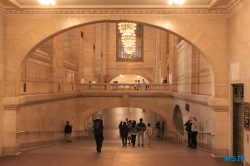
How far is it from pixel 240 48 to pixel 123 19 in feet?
10.7

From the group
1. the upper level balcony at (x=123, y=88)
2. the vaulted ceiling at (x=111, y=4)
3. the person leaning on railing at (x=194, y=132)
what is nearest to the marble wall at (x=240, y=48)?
the vaulted ceiling at (x=111, y=4)

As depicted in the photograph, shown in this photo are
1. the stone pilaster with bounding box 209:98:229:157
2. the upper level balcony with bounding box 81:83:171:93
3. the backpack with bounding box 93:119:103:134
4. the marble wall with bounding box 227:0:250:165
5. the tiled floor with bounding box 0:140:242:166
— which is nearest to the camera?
the marble wall with bounding box 227:0:250:165

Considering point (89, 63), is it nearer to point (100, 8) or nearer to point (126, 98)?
point (126, 98)

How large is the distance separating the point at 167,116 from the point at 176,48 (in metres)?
4.58

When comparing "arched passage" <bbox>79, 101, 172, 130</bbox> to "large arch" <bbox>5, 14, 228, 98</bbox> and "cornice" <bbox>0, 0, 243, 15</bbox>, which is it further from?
"cornice" <bbox>0, 0, 243, 15</bbox>

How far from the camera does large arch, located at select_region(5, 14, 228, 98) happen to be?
789cm

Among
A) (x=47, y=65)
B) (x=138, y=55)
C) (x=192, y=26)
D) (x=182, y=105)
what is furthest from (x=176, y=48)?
(x=138, y=55)

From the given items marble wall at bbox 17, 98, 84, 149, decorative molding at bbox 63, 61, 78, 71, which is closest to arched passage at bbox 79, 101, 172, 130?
marble wall at bbox 17, 98, 84, 149

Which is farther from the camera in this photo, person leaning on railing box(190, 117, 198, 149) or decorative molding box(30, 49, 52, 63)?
decorative molding box(30, 49, 52, 63)

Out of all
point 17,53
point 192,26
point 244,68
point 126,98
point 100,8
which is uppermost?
point 100,8

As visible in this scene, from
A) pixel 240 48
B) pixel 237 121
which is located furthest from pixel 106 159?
pixel 240 48

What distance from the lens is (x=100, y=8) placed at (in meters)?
7.91

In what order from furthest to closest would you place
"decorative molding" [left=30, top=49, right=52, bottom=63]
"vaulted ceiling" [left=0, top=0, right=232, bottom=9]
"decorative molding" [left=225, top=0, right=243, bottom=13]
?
"decorative molding" [left=30, top=49, right=52, bottom=63] → "vaulted ceiling" [left=0, top=0, right=232, bottom=9] → "decorative molding" [left=225, top=0, right=243, bottom=13]

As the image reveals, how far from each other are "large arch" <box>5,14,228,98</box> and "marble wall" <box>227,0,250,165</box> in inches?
12.6
